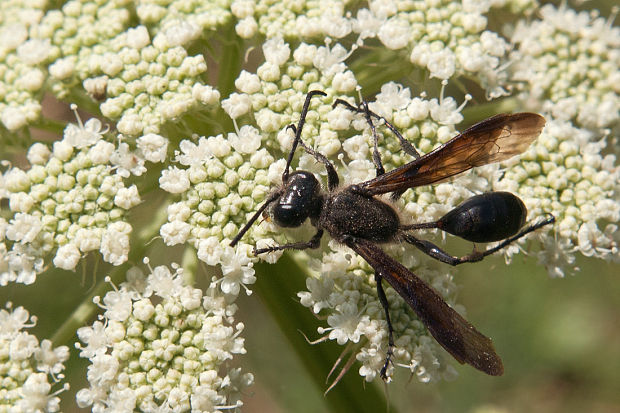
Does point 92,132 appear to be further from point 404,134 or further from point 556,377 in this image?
point 556,377

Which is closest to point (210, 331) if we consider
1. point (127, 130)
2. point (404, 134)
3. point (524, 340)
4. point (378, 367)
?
point (378, 367)

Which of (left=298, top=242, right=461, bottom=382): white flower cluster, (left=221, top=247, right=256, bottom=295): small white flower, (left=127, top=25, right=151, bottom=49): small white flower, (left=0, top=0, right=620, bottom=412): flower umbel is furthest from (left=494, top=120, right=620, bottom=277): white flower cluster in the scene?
(left=127, top=25, right=151, bottom=49): small white flower

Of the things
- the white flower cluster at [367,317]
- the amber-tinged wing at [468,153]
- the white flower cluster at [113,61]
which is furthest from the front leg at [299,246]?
the white flower cluster at [113,61]

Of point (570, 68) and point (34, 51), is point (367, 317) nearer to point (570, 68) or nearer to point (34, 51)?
point (570, 68)

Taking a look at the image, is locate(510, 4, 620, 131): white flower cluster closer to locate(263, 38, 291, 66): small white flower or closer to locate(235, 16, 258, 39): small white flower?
locate(263, 38, 291, 66): small white flower

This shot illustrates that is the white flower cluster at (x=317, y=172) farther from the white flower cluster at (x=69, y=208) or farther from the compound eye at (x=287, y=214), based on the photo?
the white flower cluster at (x=69, y=208)

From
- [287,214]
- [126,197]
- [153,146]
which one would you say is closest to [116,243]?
[126,197]
